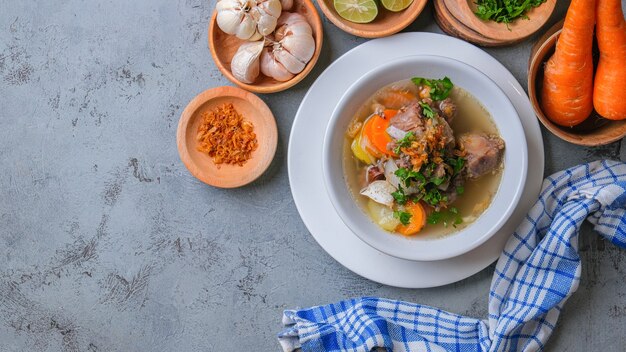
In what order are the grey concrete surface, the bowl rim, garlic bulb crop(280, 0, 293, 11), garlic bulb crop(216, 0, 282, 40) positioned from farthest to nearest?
the grey concrete surface < garlic bulb crop(280, 0, 293, 11) < garlic bulb crop(216, 0, 282, 40) < the bowl rim

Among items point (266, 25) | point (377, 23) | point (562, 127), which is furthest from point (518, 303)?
point (266, 25)

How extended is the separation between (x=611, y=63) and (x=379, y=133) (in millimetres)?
825

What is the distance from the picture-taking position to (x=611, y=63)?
7.22ft

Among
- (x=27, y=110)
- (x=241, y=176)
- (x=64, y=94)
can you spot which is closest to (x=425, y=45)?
(x=241, y=176)

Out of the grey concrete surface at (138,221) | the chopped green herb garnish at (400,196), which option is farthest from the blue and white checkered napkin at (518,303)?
the chopped green herb garnish at (400,196)

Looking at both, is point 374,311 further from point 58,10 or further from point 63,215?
point 58,10

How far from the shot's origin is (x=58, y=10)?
8.50 feet

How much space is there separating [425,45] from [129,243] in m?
1.40

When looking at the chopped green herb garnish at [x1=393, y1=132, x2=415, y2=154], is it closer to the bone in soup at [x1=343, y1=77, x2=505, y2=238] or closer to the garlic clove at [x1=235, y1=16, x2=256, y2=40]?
the bone in soup at [x1=343, y1=77, x2=505, y2=238]

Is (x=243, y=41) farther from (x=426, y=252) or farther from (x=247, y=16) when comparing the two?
(x=426, y=252)

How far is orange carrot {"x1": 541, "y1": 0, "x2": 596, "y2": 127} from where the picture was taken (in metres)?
2.11

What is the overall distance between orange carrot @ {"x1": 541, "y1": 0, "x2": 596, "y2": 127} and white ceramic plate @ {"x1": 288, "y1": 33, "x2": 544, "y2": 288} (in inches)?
3.5

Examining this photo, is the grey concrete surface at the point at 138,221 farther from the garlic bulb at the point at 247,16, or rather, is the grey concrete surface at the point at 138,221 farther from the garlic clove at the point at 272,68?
the garlic bulb at the point at 247,16

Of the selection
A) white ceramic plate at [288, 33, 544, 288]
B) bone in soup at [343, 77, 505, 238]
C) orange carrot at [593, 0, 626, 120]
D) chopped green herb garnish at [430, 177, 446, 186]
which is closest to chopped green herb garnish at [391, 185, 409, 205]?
bone in soup at [343, 77, 505, 238]
